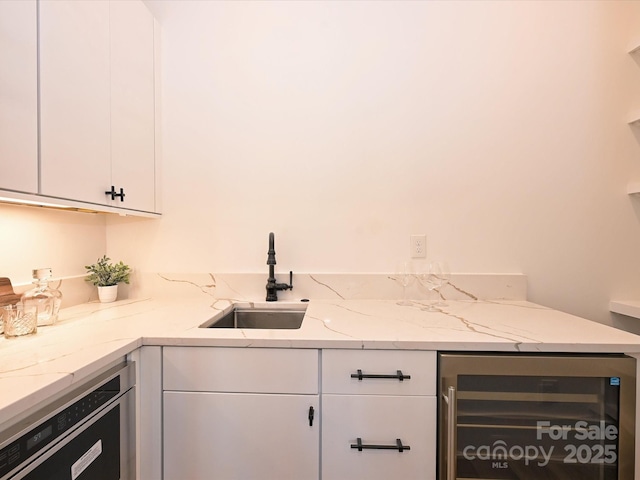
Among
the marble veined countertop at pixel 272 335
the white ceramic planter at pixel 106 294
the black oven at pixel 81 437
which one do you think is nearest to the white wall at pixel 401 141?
the white ceramic planter at pixel 106 294

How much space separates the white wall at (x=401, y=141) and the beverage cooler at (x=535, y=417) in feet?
2.31

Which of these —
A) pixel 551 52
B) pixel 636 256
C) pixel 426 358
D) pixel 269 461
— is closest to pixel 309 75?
pixel 551 52

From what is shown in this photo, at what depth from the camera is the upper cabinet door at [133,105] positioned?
4.36 ft

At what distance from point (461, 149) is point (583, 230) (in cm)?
76

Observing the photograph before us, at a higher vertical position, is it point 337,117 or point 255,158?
point 337,117

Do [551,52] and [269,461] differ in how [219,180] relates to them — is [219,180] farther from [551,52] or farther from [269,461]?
[551,52]

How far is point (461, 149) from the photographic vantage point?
64.9 inches

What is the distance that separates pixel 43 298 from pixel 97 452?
0.63m

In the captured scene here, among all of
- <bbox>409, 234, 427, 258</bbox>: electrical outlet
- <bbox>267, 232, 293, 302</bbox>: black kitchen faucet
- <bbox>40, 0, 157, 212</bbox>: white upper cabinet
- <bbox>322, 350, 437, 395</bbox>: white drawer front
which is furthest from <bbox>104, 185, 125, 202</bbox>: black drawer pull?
<bbox>409, 234, 427, 258</bbox>: electrical outlet

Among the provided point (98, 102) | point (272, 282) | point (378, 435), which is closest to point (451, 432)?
point (378, 435)

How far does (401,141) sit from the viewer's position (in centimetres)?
165

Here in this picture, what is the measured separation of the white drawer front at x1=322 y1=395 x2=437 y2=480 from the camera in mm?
1024

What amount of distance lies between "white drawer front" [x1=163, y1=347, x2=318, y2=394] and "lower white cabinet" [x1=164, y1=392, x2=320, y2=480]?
3 cm

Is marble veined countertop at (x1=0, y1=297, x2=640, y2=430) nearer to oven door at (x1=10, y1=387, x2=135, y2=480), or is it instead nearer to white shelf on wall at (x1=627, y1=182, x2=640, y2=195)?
oven door at (x1=10, y1=387, x2=135, y2=480)
